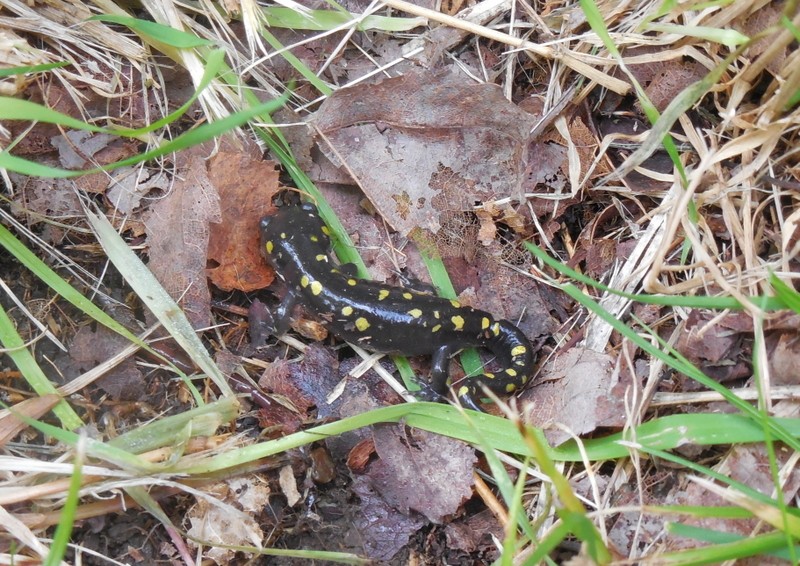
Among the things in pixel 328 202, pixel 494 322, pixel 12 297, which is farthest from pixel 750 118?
pixel 12 297

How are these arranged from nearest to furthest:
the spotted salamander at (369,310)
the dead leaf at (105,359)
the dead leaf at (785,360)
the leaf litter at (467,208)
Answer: the dead leaf at (785,360), the leaf litter at (467,208), the dead leaf at (105,359), the spotted salamander at (369,310)

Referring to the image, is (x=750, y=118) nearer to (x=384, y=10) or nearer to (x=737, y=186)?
(x=737, y=186)

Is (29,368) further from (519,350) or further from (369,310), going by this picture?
(519,350)

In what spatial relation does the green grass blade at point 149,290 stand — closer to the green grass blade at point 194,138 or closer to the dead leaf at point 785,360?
the green grass blade at point 194,138

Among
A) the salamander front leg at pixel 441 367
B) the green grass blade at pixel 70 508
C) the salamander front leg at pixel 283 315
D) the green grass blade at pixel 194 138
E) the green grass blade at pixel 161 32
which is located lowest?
the salamander front leg at pixel 441 367

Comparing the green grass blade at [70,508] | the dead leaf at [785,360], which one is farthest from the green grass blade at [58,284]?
the dead leaf at [785,360]

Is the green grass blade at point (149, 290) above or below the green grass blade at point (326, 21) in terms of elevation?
below

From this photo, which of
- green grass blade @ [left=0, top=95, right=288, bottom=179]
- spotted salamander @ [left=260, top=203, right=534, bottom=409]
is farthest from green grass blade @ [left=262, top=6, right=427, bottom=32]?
green grass blade @ [left=0, top=95, right=288, bottom=179]

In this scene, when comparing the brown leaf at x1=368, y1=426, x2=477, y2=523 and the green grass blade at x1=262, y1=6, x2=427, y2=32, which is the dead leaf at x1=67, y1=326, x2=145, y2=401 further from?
the green grass blade at x1=262, y1=6, x2=427, y2=32
